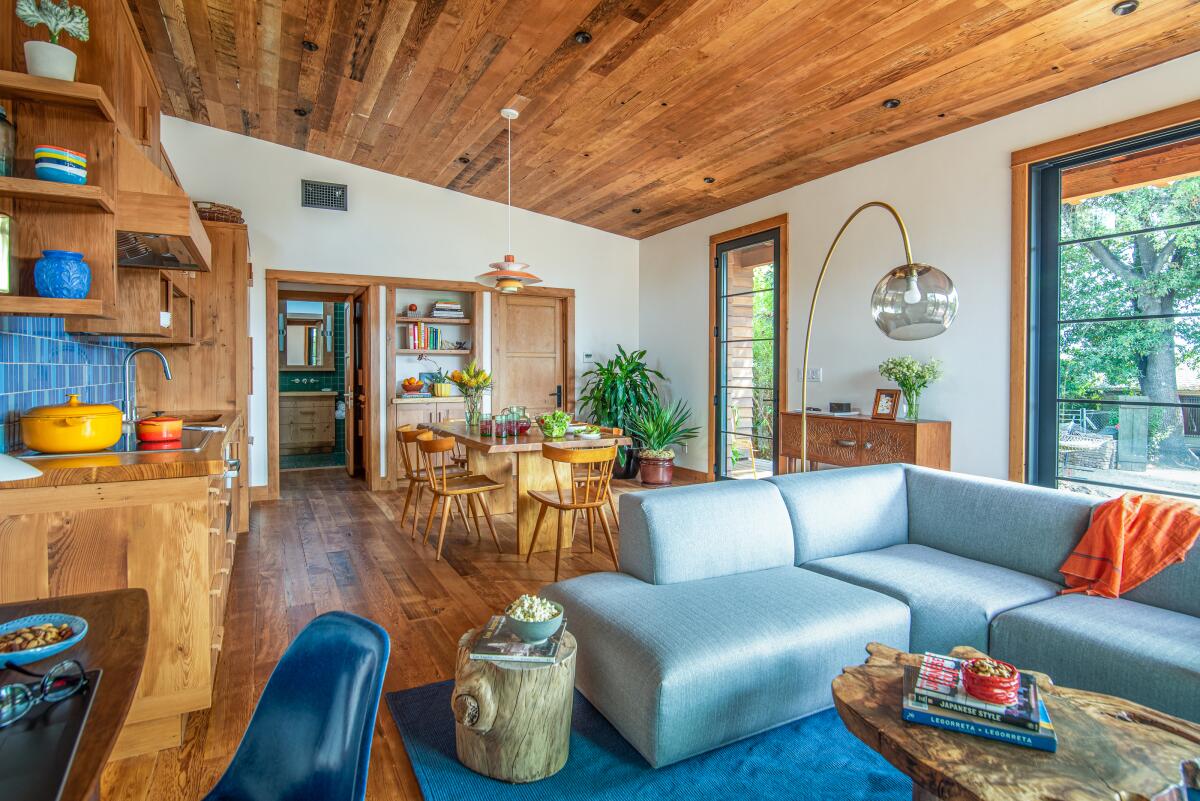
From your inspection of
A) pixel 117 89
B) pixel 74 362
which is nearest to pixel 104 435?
pixel 74 362

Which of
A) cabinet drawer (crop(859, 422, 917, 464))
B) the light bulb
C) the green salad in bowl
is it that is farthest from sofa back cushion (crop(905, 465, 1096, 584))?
the green salad in bowl

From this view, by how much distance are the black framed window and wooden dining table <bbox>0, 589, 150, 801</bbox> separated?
439 centimetres

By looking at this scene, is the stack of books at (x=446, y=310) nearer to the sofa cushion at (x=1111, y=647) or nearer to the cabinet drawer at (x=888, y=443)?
the cabinet drawer at (x=888, y=443)

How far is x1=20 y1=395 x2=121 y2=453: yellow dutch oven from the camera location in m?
2.25

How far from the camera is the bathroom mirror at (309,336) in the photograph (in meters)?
8.83

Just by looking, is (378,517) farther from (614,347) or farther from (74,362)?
(614,347)

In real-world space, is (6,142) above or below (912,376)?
above

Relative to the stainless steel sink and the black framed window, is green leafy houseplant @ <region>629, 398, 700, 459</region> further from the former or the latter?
the stainless steel sink

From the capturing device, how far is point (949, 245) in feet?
14.4

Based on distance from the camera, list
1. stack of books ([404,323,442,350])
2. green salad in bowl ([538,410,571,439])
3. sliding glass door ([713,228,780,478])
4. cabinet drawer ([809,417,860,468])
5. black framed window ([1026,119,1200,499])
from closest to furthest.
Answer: black framed window ([1026,119,1200,499]), green salad in bowl ([538,410,571,439]), cabinet drawer ([809,417,860,468]), sliding glass door ([713,228,780,478]), stack of books ([404,323,442,350])

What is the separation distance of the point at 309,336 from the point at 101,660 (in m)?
8.59

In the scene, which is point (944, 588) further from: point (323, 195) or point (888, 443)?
point (323, 195)

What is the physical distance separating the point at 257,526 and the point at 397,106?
11.1ft

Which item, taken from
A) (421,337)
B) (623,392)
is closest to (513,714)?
(623,392)
